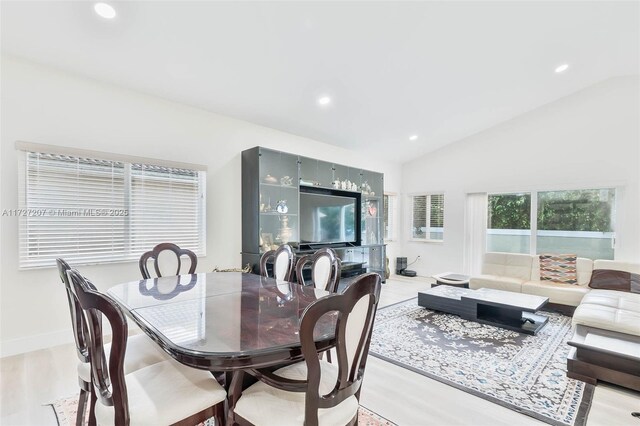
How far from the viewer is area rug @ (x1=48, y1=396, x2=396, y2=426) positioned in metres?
1.91

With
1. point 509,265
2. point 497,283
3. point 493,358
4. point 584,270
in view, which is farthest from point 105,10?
point 584,270

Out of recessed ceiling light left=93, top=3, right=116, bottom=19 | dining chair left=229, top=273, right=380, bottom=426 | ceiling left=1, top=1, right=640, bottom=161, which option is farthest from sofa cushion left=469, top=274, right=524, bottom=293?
recessed ceiling light left=93, top=3, right=116, bottom=19

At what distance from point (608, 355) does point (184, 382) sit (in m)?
2.94

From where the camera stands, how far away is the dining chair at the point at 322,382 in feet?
3.72

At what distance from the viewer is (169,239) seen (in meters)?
3.77

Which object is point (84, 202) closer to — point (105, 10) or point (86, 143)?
point (86, 143)

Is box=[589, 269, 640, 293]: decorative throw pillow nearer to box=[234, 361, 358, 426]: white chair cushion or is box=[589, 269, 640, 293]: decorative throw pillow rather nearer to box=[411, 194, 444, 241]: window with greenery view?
box=[411, 194, 444, 241]: window with greenery view

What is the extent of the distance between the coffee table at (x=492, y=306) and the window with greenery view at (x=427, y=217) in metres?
2.67

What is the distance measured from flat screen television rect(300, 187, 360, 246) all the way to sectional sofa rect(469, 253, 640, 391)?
223 cm

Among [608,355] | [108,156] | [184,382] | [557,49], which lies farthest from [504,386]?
[108,156]

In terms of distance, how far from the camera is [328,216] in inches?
211

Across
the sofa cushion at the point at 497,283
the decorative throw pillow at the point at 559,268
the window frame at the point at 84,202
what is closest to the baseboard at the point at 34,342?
the window frame at the point at 84,202

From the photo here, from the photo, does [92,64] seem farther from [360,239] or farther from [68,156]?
Answer: [360,239]

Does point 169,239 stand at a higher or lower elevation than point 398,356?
higher
